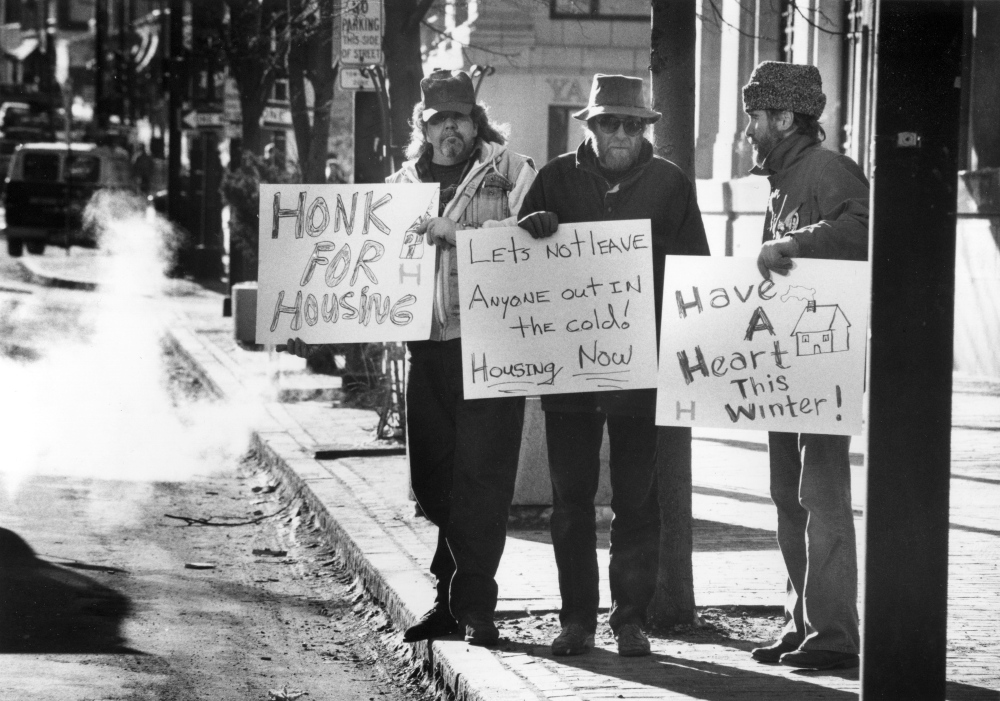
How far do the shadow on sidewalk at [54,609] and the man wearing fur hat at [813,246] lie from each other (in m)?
2.46

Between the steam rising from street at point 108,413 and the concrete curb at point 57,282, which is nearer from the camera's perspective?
the steam rising from street at point 108,413

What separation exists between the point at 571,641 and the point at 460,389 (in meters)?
0.95

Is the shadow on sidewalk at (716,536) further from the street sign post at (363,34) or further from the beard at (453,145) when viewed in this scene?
the street sign post at (363,34)

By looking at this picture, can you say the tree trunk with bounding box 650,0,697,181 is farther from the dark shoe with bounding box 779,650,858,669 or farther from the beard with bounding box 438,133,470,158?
the dark shoe with bounding box 779,650,858,669

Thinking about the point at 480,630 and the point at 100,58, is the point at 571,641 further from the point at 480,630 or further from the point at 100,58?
the point at 100,58

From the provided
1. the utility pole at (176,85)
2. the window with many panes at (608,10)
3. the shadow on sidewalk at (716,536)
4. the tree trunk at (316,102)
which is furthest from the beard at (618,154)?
the utility pole at (176,85)

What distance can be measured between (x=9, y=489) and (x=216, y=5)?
51.8 ft

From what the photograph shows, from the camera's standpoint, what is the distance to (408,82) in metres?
10.6

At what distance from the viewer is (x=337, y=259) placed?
19.9 feet

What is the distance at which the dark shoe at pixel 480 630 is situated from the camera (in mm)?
5652

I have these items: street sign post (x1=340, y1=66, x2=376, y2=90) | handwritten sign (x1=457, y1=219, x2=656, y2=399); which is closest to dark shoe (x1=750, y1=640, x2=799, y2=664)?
handwritten sign (x1=457, y1=219, x2=656, y2=399)

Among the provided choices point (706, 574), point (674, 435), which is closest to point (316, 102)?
point (706, 574)

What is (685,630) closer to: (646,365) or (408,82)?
(646,365)

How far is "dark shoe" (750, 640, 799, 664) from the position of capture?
544 centimetres
